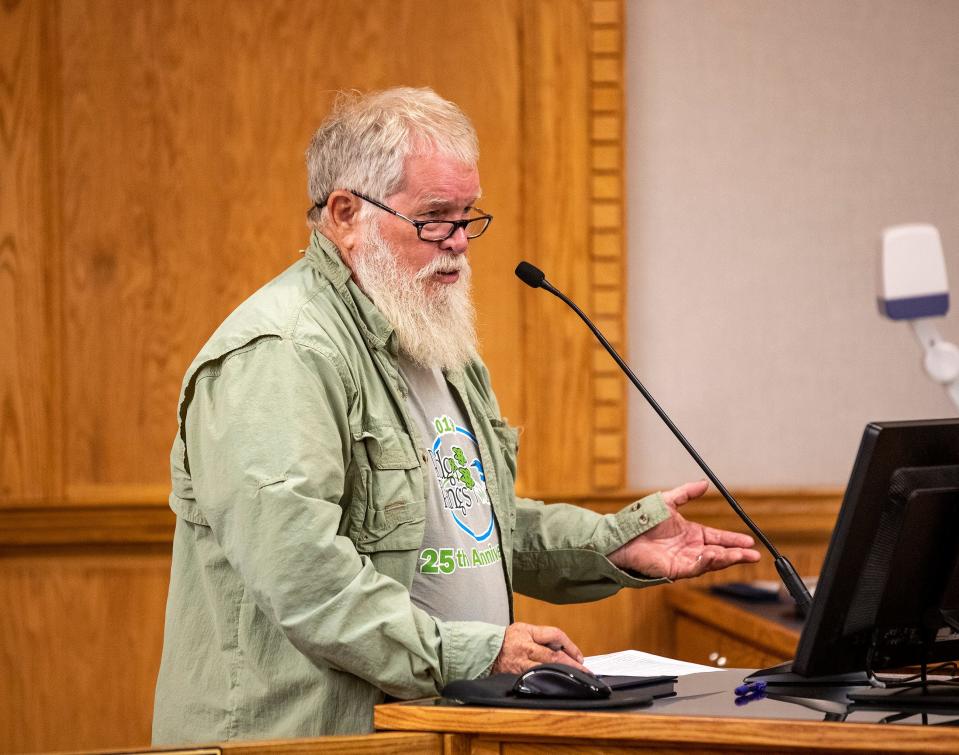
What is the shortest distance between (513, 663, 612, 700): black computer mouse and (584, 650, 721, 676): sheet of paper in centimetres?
21

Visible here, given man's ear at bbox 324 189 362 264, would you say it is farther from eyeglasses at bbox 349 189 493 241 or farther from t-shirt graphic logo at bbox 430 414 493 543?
t-shirt graphic logo at bbox 430 414 493 543

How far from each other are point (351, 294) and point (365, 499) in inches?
12.8

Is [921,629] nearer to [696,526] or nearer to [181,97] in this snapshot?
[696,526]

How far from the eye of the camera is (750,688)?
4.69ft

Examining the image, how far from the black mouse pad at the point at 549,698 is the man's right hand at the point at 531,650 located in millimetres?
41

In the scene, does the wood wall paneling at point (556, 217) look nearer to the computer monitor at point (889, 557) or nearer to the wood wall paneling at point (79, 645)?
the wood wall paneling at point (79, 645)

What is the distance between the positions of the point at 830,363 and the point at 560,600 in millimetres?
1588

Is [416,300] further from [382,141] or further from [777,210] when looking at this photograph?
[777,210]

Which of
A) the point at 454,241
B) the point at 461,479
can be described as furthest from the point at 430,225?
the point at 461,479

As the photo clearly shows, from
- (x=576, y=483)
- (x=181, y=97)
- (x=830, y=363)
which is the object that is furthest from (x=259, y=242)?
(x=830, y=363)

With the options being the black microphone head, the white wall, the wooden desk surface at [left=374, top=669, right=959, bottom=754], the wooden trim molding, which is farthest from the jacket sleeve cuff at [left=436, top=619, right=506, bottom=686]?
the white wall

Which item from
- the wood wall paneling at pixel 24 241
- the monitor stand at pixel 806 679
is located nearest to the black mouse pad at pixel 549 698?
the monitor stand at pixel 806 679

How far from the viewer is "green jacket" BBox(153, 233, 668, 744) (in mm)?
1473

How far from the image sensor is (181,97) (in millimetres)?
3248
